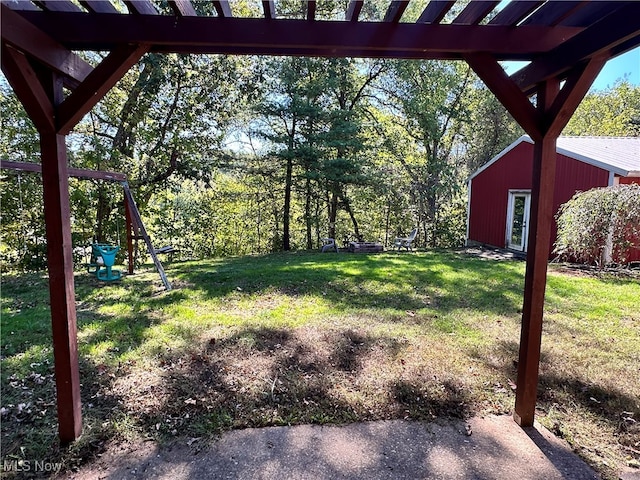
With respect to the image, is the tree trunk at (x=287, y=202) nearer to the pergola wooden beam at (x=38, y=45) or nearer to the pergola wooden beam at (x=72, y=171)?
the pergola wooden beam at (x=72, y=171)

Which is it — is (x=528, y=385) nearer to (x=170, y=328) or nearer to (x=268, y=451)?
(x=268, y=451)

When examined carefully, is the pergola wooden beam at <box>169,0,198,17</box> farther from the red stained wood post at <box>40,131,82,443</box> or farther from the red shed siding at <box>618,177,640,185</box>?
the red shed siding at <box>618,177,640,185</box>

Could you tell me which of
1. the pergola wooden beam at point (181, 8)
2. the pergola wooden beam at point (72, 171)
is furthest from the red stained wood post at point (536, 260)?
the pergola wooden beam at point (72, 171)

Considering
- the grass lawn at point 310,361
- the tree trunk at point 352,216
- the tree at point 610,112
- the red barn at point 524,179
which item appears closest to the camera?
the grass lawn at point 310,361

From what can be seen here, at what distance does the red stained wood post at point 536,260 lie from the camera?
215cm

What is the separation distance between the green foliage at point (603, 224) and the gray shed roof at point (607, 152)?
133 cm

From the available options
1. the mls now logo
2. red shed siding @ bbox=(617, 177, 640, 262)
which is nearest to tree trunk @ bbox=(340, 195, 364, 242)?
red shed siding @ bbox=(617, 177, 640, 262)

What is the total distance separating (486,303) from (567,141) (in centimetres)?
770

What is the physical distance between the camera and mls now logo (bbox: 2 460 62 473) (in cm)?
195

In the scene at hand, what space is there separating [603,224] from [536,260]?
6156 mm

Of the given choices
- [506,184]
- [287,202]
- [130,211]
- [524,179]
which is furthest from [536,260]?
[287,202]

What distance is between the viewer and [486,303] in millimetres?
4984

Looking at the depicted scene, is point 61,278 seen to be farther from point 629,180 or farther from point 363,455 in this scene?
point 629,180

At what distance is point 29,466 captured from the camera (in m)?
1.97
